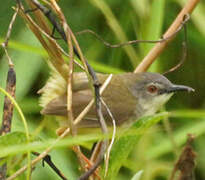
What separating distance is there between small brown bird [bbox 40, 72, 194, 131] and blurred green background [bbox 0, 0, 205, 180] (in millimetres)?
128

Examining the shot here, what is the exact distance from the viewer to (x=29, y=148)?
1322mm

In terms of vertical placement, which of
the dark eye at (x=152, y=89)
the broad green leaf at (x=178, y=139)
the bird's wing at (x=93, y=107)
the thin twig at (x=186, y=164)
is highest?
the thin twig at (x=186, y=164)

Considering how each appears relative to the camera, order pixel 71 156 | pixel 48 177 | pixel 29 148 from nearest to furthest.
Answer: pixel 29 148 → pixel 48 177 → pixel 71 156

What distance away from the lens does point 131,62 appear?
165 inches

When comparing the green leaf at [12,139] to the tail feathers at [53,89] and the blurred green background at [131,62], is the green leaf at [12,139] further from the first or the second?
the blurred green background at [131,62]

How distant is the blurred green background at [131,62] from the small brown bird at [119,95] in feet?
0.42

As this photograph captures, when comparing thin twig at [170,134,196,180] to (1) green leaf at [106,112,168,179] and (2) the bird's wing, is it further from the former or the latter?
(2) the bird's wing

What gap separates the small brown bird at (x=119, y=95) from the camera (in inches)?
115

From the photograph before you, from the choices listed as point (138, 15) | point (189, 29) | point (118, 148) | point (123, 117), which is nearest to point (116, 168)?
point (118, 148)

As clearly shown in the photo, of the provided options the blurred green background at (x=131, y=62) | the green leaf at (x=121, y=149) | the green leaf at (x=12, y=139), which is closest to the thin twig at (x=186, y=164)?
the green leaf at (x=121, y=149)

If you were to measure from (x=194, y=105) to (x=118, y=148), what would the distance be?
2.60 metres

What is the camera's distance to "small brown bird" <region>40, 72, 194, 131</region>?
2918 mm

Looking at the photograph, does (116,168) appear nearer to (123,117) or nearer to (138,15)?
(123,117)

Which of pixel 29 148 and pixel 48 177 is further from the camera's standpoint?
pixel 48 177
